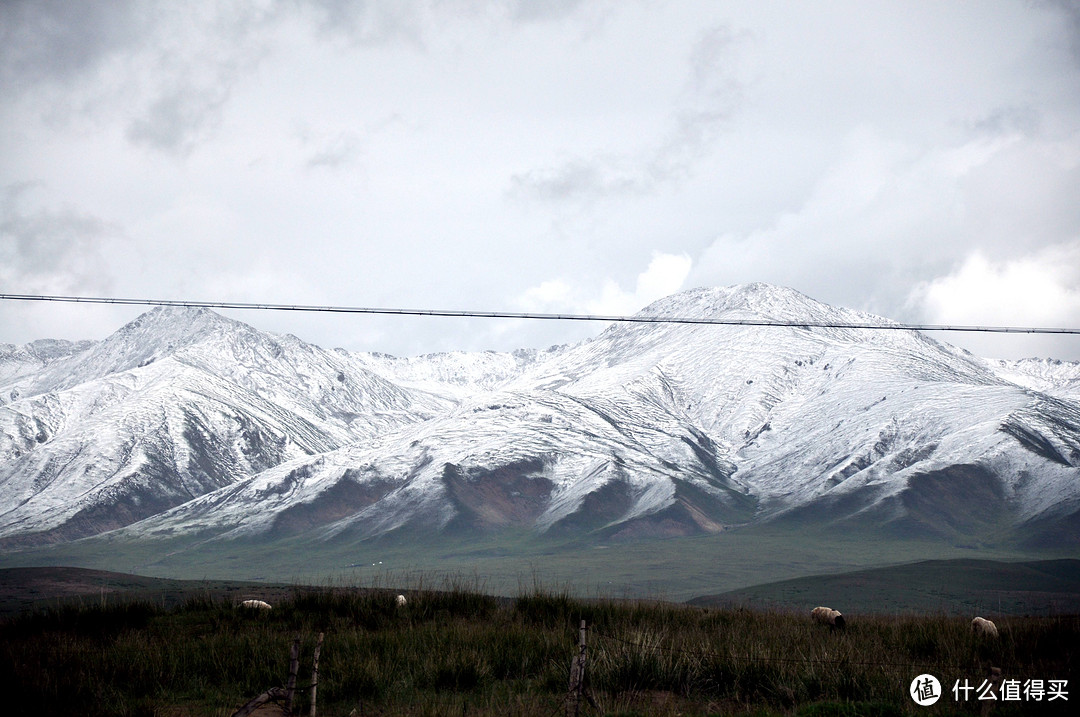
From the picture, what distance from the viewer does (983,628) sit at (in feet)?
70.5

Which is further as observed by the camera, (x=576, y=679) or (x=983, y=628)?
(x=983, y=628)

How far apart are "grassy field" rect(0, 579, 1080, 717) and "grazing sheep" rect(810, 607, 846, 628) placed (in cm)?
42

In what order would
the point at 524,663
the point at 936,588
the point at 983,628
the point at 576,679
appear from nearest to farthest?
the point at 576,679 → the point at 524,663 → the point at 983,628 → the point at 936,588

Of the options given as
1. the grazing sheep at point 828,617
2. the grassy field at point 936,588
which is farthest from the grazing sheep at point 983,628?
the grassy field at point 936,588

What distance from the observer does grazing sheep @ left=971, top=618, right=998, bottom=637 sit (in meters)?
20.9

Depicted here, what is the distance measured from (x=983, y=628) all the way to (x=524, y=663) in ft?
35.1

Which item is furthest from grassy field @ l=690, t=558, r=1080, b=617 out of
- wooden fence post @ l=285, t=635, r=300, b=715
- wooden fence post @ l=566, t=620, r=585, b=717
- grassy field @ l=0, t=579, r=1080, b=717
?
wooden fence post @ l=285, t=635, r=300, b=715

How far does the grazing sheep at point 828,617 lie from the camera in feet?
77.3

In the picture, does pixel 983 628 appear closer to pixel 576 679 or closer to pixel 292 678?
pixel 576 679

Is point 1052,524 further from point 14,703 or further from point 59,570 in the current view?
point 14,703

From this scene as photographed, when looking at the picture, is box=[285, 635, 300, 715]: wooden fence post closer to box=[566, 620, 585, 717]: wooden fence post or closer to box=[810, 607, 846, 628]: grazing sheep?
box=[566, 620, 585, 717]: wooden fence post

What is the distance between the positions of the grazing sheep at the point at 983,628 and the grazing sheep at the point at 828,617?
303 cm

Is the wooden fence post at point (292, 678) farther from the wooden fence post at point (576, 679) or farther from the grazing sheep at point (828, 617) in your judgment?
the grazing sheep at point (828, 617)

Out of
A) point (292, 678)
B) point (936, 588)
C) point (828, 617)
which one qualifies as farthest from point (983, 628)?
point (936, 588)
